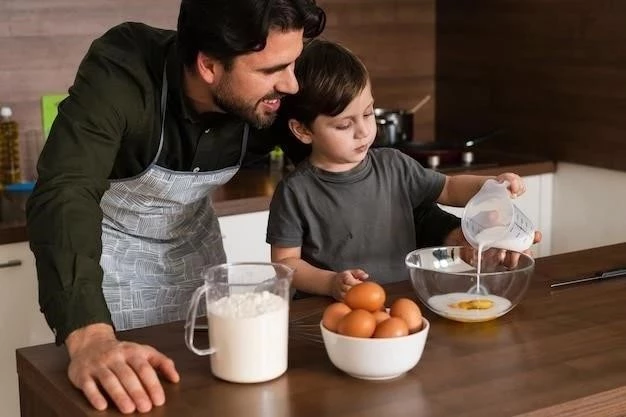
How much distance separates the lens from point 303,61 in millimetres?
1980

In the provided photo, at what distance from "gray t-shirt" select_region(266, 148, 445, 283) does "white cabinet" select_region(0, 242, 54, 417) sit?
0.86 m

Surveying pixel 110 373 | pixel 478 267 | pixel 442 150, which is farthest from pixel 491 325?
pixel 442 150

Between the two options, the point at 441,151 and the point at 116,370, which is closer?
the point at 116,370

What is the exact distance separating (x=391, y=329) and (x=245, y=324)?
193mm

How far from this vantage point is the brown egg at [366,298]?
147 centimetres

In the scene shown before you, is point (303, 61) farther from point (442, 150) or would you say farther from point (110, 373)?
point (442, 150)

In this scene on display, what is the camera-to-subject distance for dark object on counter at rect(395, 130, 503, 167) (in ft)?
10.6

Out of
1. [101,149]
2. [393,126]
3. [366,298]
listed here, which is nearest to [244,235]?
[393,126]

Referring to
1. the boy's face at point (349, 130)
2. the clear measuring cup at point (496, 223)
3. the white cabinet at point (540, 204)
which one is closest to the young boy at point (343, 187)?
the boy's face at point (349, 130)

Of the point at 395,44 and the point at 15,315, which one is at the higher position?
the point at 395,44

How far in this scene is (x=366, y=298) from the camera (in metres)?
1.48

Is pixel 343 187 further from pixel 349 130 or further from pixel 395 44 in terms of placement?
pixel 395 44

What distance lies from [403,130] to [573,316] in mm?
1752

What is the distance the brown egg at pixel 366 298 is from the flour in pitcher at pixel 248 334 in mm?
99
